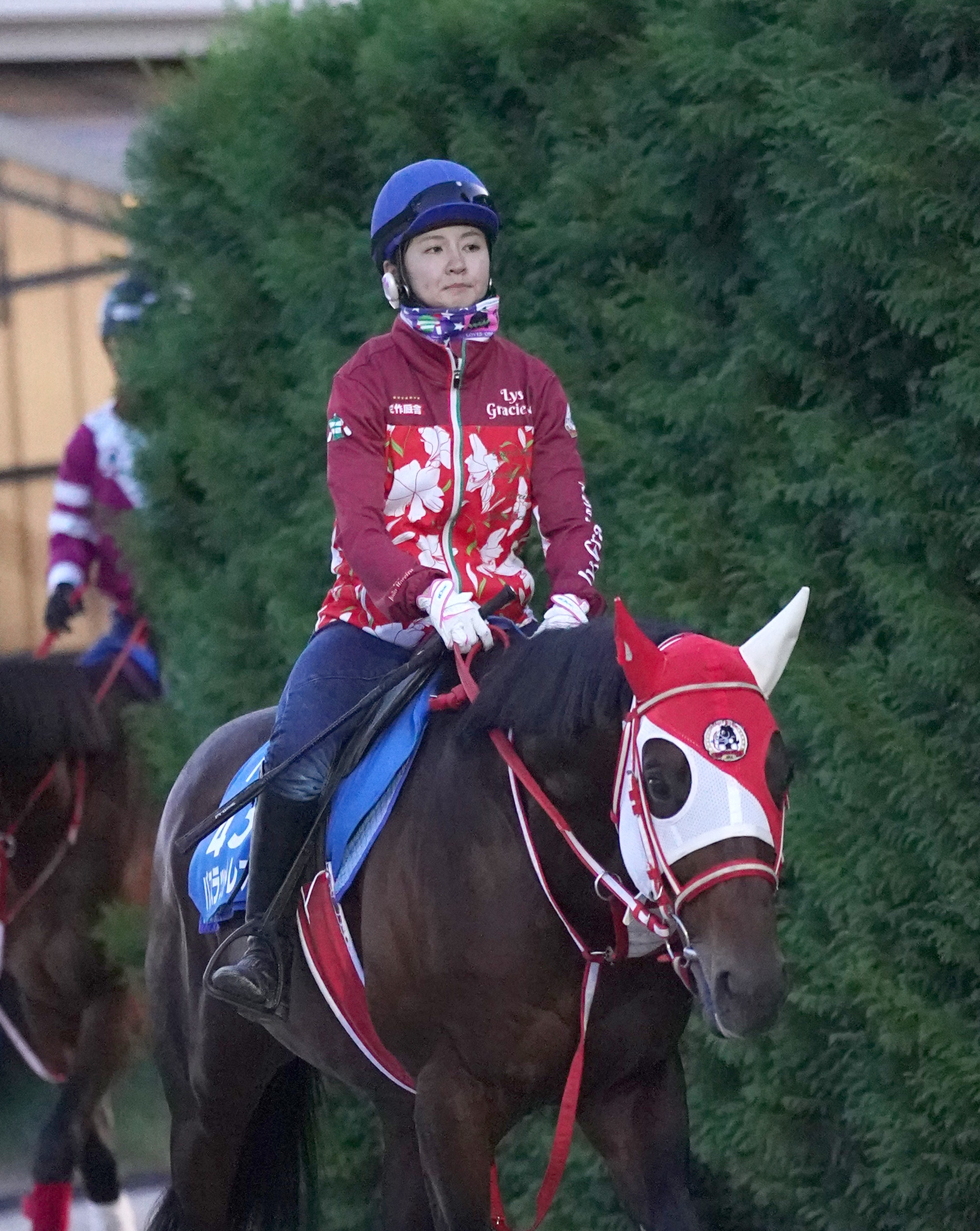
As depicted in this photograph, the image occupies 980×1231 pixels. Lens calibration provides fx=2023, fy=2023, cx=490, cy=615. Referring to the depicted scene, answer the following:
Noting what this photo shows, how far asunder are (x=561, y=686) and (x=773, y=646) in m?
0.37

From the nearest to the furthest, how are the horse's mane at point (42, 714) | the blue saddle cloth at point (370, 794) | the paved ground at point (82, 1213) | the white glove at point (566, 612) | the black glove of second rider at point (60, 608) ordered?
the white glove at point (566, 612) < the blue saddle cloth at point (370, 794) < the paved ground at point (82, 1213) < the horse's mane at point (42, 714) < the black glove of second rider at point (60, 608)

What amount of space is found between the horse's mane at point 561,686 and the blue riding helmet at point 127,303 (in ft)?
13.5

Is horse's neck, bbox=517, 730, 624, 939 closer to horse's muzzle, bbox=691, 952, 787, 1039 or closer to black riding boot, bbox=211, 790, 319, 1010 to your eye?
horse's muzzle, bbox=691, 952, 787, 1039

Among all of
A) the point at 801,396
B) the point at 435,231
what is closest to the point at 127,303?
the point at 801,396

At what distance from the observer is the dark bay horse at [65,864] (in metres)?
6.65

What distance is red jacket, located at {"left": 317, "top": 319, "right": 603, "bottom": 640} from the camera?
12.7 ft

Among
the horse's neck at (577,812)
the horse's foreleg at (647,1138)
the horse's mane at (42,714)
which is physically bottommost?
the horse's foreleg at (647,1138)

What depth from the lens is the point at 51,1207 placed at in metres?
6.10

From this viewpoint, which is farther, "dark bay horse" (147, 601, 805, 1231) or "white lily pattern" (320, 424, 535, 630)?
"white lily pattern" (320, 424, 535, 630)

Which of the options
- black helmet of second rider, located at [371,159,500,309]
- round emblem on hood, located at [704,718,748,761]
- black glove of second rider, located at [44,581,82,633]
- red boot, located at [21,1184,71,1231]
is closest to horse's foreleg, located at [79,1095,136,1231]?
red boot, located at [21,1184,71,1231]

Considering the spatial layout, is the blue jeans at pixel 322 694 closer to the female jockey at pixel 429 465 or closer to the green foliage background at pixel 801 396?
the female jockey at pixel 429 465

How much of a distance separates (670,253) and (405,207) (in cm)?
131

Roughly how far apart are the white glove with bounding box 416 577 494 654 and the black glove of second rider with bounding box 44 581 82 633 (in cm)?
382

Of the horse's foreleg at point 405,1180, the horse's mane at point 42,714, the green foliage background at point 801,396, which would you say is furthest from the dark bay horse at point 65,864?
the horse's foreleg at point 405,1180
